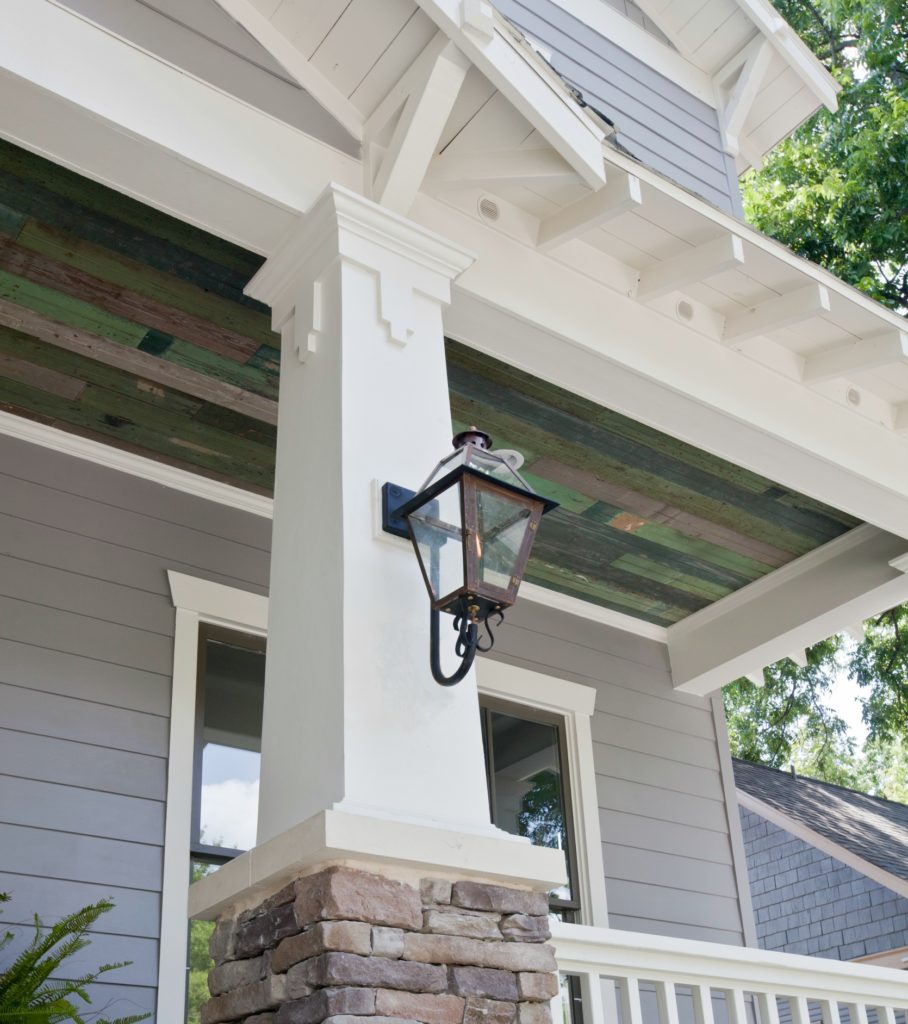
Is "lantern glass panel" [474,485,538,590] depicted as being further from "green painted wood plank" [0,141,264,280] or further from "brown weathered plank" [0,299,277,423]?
"brown weathered plank" [0,299,277,423]

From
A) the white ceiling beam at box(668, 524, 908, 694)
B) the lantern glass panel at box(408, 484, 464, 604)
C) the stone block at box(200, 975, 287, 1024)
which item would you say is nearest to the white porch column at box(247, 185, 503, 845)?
the lantern glass panel at box(408, 484, 464, 604)

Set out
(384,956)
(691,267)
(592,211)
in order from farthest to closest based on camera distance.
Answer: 1. (691,267)
2. (592,211)
3. (384,956)

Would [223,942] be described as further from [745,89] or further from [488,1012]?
[745,89]

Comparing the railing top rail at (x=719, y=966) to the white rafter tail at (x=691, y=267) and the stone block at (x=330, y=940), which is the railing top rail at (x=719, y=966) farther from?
the white rafter tail at (x=691, y=267)

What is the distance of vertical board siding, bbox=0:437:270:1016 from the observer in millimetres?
3756

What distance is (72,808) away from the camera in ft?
12.7

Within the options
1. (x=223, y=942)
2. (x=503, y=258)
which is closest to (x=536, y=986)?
(x=223, y=942)

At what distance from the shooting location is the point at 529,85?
3.08 meters

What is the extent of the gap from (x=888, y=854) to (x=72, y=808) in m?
8.58

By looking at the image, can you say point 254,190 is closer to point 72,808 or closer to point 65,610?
point 65,610

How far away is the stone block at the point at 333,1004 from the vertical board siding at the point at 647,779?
3224mm

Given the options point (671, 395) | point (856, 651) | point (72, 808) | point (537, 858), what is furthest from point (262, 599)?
point (856, 651)

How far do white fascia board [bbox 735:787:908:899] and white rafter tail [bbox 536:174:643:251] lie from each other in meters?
7.98

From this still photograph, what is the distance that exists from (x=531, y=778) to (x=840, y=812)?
7430 mm
